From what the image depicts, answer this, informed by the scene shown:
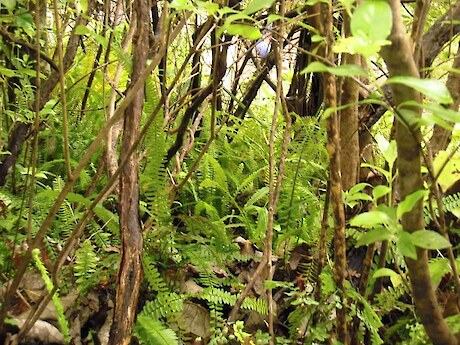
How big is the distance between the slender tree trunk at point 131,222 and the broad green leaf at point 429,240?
36.1 inches

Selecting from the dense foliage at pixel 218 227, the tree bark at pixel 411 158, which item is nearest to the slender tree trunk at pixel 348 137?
the dense foliage at pixel 218 227

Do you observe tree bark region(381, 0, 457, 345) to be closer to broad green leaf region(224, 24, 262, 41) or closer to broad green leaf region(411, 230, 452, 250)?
broad green leaf region(411, 230, 452, 250)

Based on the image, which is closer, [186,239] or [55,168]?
[186,239]

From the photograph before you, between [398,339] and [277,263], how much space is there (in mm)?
534

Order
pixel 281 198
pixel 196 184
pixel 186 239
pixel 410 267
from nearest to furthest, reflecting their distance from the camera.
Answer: pixel 410 267, pixel 186 239, pixel 281 198, pixel 196 184

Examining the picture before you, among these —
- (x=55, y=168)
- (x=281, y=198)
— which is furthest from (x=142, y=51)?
(x=55, y=168)

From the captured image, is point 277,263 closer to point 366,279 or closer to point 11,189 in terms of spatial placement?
point 366,279

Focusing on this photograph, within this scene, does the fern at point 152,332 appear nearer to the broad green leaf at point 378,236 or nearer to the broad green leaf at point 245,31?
the broad green leaf at point 378,236

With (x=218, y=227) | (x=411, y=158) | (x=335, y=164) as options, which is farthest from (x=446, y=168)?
(x=218, y=227)

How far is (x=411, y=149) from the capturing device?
831 millimetres

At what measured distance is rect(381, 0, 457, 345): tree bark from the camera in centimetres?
75

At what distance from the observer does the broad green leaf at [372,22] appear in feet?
2.00

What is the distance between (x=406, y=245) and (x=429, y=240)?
39mm

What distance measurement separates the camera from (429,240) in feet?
2.75
